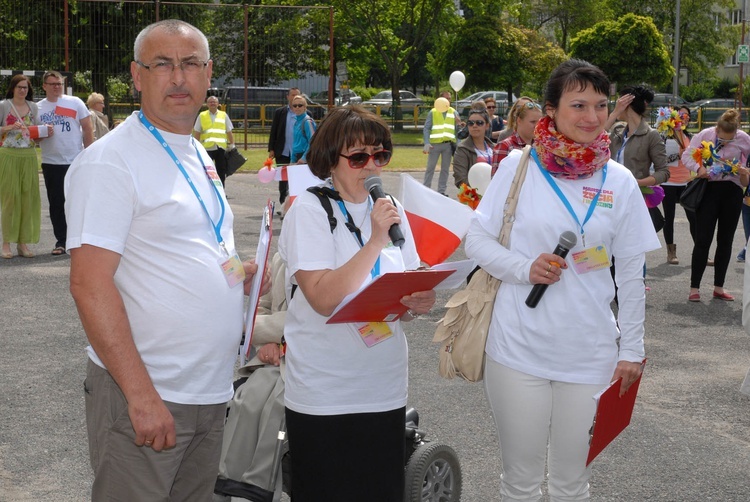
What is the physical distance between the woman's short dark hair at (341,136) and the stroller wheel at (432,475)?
1374mm

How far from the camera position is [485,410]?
234 inches

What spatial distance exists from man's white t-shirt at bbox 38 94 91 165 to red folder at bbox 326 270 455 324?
9032mm

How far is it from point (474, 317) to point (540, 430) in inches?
19.1

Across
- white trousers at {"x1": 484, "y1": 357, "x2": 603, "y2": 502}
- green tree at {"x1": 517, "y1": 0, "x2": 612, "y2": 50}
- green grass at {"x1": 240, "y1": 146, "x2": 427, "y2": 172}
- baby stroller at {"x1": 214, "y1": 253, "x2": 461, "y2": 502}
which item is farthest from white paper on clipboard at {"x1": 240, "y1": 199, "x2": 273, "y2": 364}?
green tree at {"x1": 517, "y1": 0, "x2": 612, "y2": 50}

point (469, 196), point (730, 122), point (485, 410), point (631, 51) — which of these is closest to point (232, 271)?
point (485, 410)

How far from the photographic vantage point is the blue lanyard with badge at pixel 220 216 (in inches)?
113

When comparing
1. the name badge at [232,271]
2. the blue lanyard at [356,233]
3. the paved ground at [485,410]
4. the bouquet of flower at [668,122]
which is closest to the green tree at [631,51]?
the bouquet of flower at [668,122]

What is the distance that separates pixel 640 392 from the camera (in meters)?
6.39

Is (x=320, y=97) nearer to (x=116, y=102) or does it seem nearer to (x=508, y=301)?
(x=116, y=102)

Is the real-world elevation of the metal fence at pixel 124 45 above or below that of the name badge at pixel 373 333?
above

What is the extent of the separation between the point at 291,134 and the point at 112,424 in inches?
486

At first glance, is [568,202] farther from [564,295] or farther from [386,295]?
[386,295]

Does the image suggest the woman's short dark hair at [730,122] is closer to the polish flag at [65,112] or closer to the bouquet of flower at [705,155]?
the bouquet of flower at [705,155]

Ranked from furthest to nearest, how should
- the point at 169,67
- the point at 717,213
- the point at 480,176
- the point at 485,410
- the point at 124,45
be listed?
the point at 124,45 → the point at 717,213 → the point at 480,176 → the point at 485,410 → the point at 169,67
